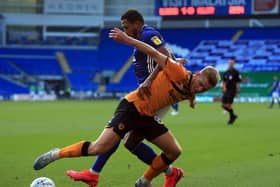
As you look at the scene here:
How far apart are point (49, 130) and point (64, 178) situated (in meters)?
9.10

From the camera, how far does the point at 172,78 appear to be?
6.61 metres

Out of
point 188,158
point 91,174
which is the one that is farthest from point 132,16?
point 188,158

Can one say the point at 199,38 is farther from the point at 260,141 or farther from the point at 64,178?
the point at 64,178

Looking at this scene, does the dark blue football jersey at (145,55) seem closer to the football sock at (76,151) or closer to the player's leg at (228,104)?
the football sock at (76,151)

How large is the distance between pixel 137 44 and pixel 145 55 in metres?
1.00

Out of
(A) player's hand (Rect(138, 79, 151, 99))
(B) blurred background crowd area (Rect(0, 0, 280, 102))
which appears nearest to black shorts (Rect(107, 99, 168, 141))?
(A) player's hand (Rect(138, 79, 151, 99))

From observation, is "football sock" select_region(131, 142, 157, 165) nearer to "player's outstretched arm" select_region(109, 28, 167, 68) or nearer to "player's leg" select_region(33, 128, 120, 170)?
"player's leg" select_region(33, 128, 120, 170)

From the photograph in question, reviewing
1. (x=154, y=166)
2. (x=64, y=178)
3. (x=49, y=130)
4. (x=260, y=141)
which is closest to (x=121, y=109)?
(x=154, y=166)

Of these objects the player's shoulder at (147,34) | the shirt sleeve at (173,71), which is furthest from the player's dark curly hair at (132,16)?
the shirt sleeve at (173,71)

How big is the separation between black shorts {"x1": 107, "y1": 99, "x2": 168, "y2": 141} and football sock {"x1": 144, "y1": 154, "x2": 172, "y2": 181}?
0.32 metres

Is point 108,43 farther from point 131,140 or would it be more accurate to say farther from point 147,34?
point 131,140

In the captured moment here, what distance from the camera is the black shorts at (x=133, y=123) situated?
6.72 m

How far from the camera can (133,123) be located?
6770 mm

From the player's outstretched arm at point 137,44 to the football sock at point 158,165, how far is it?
1.20 meters
